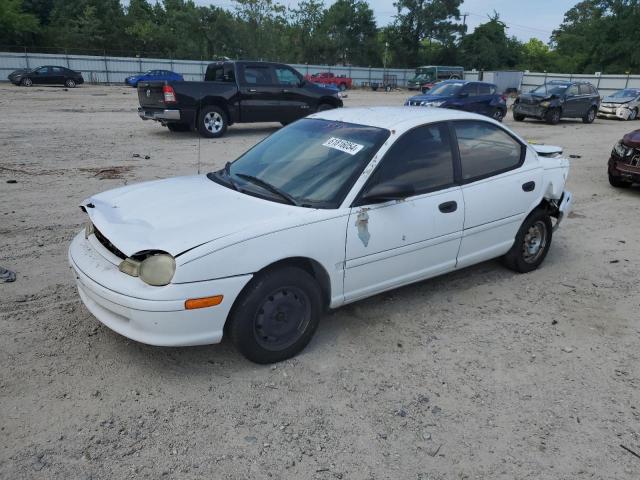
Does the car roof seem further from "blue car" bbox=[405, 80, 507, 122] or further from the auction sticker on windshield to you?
"blue car" bbox=[405, 80, 507, 122]

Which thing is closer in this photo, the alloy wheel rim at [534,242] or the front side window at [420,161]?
the front side window at [420,161]

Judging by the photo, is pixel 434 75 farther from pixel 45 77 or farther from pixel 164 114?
pixel 164 114

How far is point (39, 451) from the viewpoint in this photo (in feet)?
8.66

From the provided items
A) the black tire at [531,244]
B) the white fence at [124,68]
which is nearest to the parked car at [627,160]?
the black tire at [531,244]


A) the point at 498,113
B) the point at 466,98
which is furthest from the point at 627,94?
the point at 466,98

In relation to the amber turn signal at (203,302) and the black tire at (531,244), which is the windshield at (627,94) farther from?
the amber turn signal at (203,302)

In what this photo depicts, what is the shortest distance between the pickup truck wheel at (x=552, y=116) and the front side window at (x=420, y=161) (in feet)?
56.3

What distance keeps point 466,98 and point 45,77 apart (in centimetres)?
2577

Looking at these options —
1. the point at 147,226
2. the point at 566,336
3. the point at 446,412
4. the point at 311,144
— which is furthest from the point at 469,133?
the point at 147,226

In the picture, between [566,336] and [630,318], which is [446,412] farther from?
[630,318]

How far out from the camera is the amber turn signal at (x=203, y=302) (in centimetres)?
298

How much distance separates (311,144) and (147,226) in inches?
58.0

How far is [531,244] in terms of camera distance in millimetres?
5062

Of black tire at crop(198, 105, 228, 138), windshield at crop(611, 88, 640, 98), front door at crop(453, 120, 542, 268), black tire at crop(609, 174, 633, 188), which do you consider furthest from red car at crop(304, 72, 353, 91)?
front door at crop(453, 120, 542, 268)
